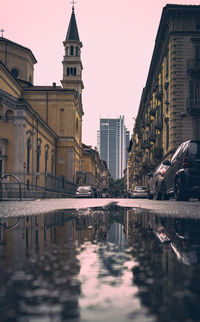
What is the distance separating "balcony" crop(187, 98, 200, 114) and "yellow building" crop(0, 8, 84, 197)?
14.0 meters

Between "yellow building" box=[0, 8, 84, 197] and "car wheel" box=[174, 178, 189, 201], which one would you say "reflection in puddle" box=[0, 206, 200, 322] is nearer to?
"car wheel" box=[174, 178, 189, 201]

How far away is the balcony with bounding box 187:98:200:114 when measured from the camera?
34.4 m

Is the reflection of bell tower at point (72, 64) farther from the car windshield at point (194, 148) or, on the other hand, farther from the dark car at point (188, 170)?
the car windshield at point (194, 148)

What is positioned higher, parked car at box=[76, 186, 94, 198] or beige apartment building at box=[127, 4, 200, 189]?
beige apartment building at box=[127, 4, 200, 189]

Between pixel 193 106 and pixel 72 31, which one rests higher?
pixel 72 31

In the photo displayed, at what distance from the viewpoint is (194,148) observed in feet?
41.9

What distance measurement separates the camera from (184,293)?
1.21m

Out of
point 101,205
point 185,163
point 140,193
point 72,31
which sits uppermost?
point 72,31

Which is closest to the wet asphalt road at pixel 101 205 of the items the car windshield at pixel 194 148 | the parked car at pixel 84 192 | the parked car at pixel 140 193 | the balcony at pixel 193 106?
the car windshield at pixel 194 148

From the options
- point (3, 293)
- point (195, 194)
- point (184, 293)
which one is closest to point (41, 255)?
point (3, 293)

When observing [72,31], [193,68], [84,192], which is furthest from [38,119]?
[72,31]

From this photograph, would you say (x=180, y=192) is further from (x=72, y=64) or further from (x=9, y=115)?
(x=72, y=64)

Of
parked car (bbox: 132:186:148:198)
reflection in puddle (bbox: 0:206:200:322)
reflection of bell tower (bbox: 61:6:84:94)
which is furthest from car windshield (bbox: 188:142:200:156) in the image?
reflection of bell tower (bbox: 61:6:84:94)

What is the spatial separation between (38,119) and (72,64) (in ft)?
131
